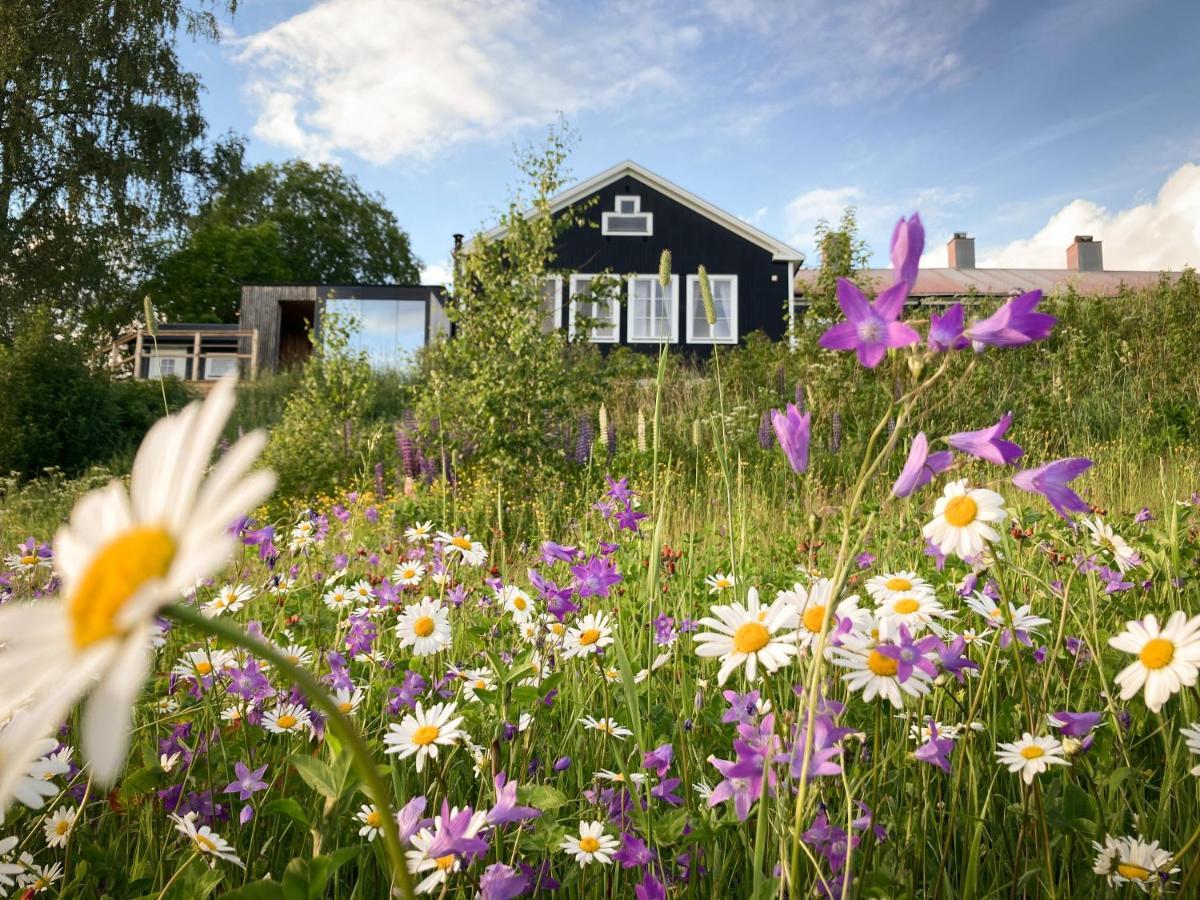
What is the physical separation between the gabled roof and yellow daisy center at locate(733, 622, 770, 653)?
18859 mm

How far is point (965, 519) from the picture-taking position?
2.60ft

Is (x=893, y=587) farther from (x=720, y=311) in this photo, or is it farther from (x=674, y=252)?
(x=674, y=252)

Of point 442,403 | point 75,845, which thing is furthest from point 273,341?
point 75,845

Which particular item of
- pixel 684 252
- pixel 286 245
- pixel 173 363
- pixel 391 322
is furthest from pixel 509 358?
pixel 286 245

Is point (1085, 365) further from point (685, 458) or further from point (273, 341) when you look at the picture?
point (273, 341)

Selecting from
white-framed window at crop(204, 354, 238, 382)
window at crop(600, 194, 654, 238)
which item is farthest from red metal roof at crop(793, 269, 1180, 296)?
white-framed window at crop(204, 354, 238, 382)

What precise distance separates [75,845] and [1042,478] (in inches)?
60.9

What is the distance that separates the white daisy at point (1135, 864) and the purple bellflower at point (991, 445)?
0.53 m

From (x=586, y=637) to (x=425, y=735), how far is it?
0.41 meters

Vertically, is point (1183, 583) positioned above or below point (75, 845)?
above

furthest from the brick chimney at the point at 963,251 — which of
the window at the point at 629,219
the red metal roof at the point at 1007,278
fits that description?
the window at the point at 629,219

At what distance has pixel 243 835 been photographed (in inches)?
51.4

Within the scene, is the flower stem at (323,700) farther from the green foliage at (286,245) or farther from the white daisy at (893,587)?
the green foliage at (286,245)

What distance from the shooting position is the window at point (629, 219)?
62.7 ft
